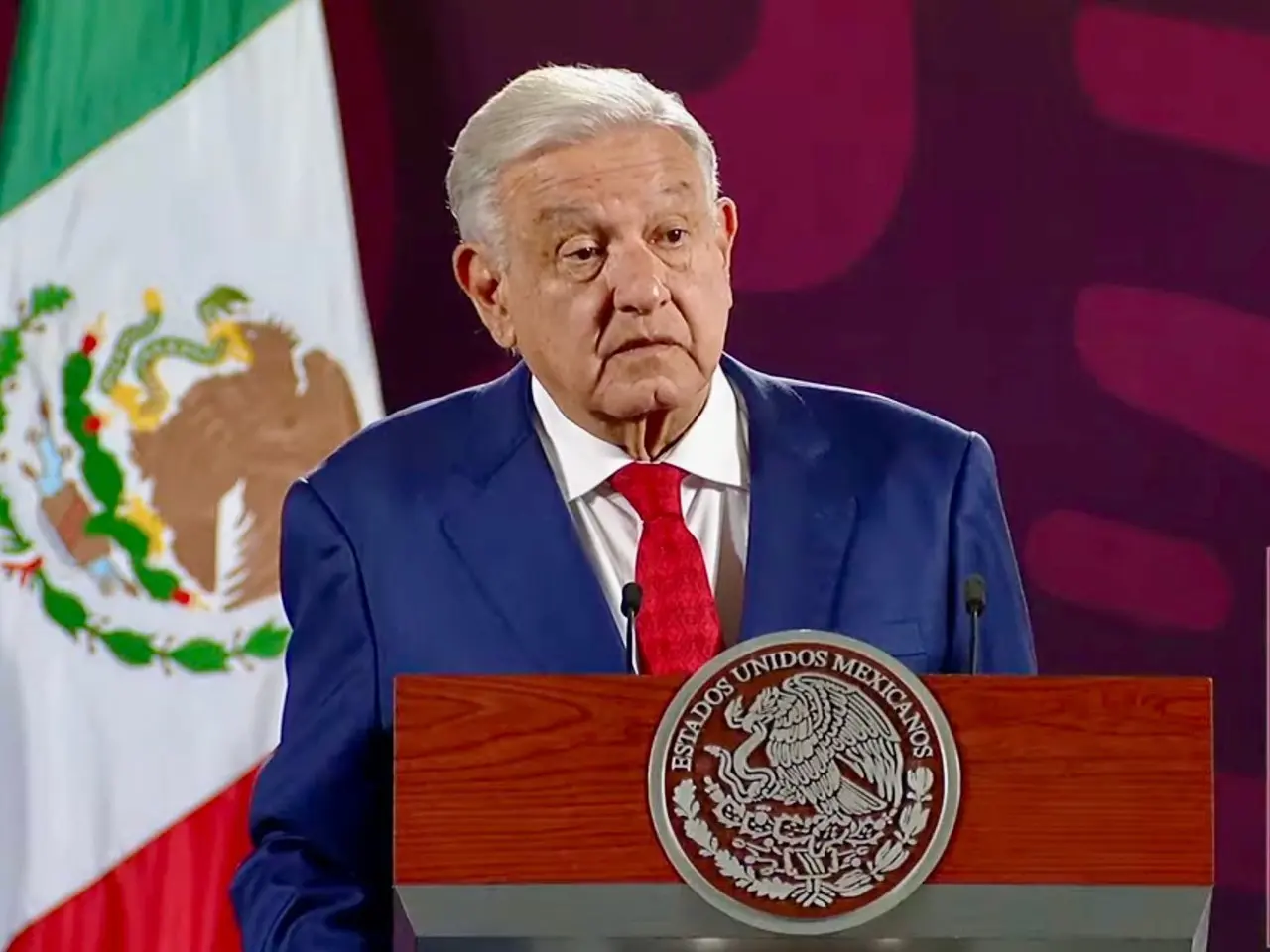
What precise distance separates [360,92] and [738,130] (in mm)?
568

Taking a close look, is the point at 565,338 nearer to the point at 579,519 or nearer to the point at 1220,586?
the point at 579,519

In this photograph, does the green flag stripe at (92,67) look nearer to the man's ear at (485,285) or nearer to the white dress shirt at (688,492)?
the man's ear at (485,285)

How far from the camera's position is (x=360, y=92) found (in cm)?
316

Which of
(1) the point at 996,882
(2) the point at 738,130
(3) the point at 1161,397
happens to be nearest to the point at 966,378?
(3) the point at 1161,397

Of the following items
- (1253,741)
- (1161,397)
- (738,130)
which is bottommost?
(1253,741)

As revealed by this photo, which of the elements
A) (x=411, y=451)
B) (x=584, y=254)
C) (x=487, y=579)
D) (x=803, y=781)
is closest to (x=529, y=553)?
(x=487, y=579)

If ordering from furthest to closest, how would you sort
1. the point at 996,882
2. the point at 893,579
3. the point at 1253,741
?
the point at 1253,741 < the point at 893,579 < the point at 996,882

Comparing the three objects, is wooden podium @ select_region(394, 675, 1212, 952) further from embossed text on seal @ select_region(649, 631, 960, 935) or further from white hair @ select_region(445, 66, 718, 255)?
white hair @ select_region(445, 66, 718, 255)

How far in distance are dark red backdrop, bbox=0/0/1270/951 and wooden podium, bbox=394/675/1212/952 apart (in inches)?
63.2

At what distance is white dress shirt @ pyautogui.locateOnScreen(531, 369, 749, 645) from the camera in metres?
2.06

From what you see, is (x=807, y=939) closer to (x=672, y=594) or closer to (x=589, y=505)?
(x=672, y=594)

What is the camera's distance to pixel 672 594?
195 centimetres

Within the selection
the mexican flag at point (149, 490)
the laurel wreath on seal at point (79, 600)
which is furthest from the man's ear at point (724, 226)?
the laurel wreath on seal at point (79, 600)

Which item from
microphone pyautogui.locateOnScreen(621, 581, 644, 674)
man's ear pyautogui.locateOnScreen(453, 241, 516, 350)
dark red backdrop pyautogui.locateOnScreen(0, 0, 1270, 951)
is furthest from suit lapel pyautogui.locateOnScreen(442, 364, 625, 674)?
dark red backdrop pyautogui.locateOnScreen(0, 0, 1270, 951)
